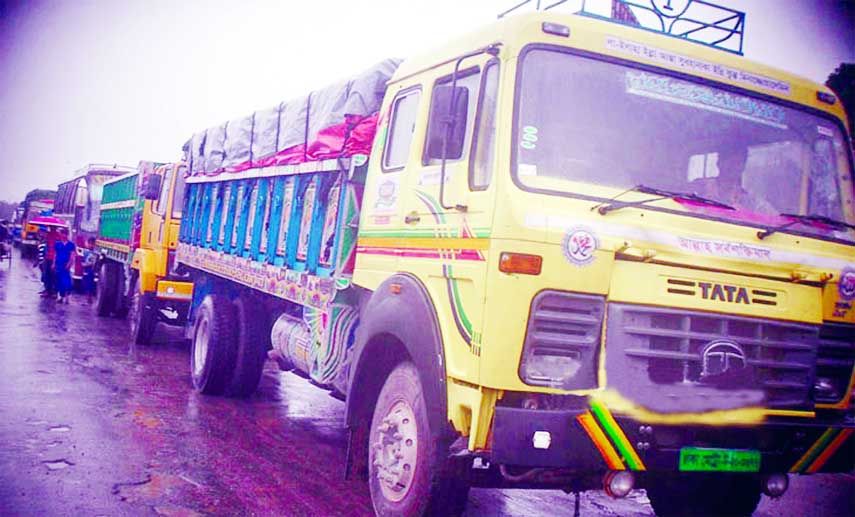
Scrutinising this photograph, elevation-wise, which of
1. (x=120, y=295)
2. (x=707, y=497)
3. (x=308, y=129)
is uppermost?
(x=308, y=129)

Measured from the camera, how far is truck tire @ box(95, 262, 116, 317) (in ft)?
52.0

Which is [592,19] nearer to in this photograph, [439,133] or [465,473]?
[439,133]

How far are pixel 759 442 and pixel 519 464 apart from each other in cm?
132

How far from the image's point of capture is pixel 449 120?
409cm

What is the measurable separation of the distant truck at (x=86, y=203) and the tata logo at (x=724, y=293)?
58.8 ft

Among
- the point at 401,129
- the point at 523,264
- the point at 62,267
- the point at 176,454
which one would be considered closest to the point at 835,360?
the point at 523,264

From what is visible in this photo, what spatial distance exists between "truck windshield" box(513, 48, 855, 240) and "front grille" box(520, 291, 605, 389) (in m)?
0.56

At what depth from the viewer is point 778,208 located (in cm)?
445

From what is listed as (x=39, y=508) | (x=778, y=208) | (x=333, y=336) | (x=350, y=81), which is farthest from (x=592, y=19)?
(x=39, y=508)

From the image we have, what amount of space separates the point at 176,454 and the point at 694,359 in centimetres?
Answer: 420

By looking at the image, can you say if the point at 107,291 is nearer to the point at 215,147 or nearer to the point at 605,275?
the point at 215,147

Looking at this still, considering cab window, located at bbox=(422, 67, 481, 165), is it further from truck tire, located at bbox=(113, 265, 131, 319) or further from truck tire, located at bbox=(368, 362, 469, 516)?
truck tire, located at bbox=(113, 265, 131, 319)

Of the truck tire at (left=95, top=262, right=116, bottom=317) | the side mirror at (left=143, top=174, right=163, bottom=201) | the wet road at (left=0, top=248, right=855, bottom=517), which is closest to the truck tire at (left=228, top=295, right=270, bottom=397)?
the wet road at (left=0, top=248, right=855, bottom=517)

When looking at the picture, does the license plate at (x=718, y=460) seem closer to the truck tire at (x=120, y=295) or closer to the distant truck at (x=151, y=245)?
the distant truck at (x=151, y=245)
